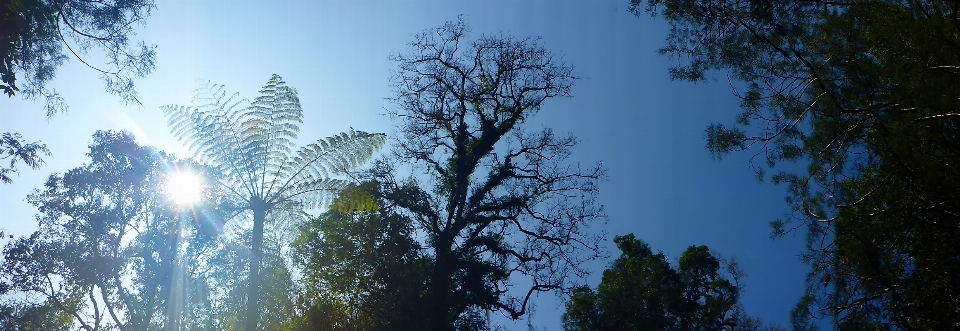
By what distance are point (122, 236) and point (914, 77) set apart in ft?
69.7

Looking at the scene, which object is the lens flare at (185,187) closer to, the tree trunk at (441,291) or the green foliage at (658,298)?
the tree trunk at (441,291)

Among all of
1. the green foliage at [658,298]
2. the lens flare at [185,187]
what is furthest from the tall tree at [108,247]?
the green foliage at [658,298]

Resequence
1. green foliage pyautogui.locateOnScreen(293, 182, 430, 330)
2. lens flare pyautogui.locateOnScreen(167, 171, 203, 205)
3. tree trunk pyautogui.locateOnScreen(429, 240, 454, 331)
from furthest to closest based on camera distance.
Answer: tree trunk pyautogui.locateOnScreen(429, 240, 454, 331) → lens flare pyautogui.locateOnScreen(167, 171, 203, 205) → green foliage pyautogui.locateOnScreen(293, 182, 430, 330)

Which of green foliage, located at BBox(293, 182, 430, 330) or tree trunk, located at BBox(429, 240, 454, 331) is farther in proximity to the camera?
tree trunk, located at BBox(429, 240, 454, 331)

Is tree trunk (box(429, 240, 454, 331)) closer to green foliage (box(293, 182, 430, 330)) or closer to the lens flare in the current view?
green foliage (box(293, 182, 430, 330))

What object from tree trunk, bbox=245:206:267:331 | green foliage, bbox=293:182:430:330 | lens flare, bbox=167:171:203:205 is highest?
lens flare, bbox=167:171:203:205

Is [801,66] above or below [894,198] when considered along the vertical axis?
above

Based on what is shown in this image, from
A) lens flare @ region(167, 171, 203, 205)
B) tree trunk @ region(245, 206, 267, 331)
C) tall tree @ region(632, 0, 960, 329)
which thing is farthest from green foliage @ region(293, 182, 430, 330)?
tall tree @ region(632, 0, 960, 329)

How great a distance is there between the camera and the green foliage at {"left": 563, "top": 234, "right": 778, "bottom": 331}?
742 inches

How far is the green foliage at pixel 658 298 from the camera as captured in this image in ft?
61.9

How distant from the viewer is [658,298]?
1992 cm

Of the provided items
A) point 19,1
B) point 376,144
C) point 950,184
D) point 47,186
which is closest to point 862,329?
point 950,184

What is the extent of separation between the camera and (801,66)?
8.05 metres

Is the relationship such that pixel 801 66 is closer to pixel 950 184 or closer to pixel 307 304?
pixel 950 184
